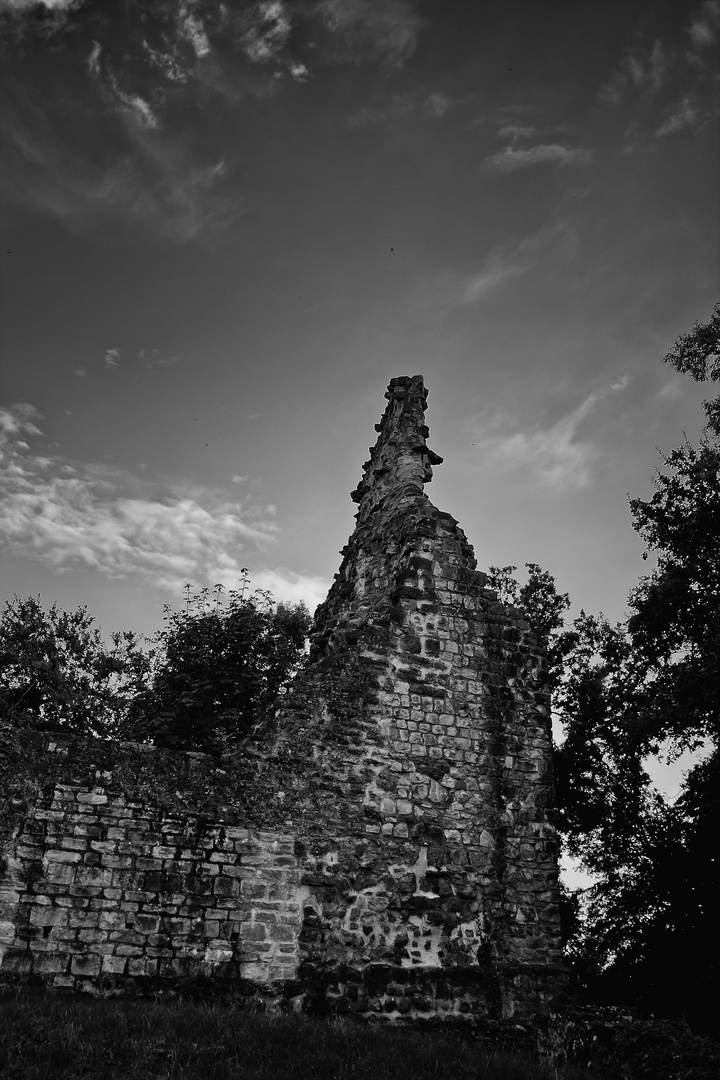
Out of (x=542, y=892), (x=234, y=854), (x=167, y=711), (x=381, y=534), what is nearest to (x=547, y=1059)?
(x=542, y=892)

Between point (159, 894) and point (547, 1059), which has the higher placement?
point (159, 894)

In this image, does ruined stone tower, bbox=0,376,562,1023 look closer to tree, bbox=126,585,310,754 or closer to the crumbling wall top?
the crumbling wall top

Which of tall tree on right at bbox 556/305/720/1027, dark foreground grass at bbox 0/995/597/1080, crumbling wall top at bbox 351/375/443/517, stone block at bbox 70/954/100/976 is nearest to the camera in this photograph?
dark foreground grass at bbox 0/995/597/1080

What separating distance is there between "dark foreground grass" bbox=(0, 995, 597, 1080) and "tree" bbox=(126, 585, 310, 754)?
14750 millimetres

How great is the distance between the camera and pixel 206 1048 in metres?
5.90

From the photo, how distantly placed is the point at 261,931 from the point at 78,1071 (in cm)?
263

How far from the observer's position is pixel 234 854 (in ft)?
26.2

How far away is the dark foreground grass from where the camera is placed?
18.0 ft

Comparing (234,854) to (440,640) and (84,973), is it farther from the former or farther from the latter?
(440,640)

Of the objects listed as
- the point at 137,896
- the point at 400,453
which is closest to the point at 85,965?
Result: the point at 137,896

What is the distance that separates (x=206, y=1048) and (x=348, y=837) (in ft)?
9.57

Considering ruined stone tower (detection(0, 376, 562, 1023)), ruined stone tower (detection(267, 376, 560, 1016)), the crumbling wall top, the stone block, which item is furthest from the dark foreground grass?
the crumbling wall top

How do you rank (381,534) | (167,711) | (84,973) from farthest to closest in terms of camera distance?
1. (167,711)
2. (381,534)
3. (84,973)

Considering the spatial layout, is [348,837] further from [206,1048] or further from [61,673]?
[61,673]
